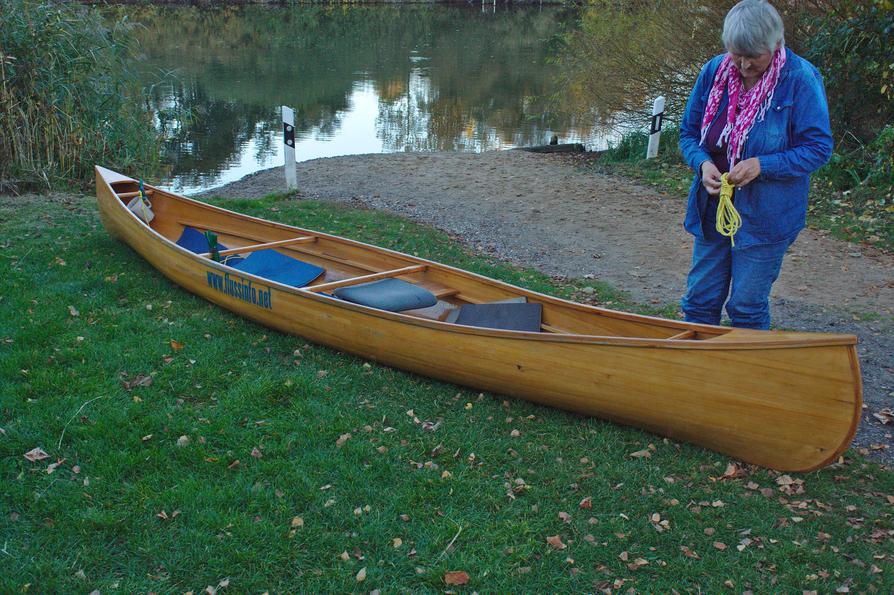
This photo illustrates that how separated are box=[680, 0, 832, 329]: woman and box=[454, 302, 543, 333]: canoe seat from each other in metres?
1.05

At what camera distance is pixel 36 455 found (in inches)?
150

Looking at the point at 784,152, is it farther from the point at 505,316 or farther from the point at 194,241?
the point at 194,241

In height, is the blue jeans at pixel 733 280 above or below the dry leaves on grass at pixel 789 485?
above

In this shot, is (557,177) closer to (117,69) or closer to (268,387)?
(117,69)

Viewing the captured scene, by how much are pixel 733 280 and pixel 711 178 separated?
0.60 m

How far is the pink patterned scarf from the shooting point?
3584mm

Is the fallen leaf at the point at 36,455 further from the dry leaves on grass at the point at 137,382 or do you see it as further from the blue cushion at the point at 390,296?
the blue cushion at the point at 390,296

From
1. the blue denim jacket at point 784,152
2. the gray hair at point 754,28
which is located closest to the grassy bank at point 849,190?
the blue denim jacket at point 784,152

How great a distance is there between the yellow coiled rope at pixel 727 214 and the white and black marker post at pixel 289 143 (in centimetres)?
657

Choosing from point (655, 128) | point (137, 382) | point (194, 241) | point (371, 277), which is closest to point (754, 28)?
point (371, 277)

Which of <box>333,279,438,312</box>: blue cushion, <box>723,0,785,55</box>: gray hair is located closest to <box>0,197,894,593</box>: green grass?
<box>333,279,438,312</box>: blue cushion

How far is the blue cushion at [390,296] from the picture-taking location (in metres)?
5.03

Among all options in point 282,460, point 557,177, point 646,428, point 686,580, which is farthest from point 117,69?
point 686,580

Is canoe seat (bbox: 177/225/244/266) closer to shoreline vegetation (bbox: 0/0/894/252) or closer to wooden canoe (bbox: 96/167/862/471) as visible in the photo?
wooden canoe (bbox: 96/167/862/471)
